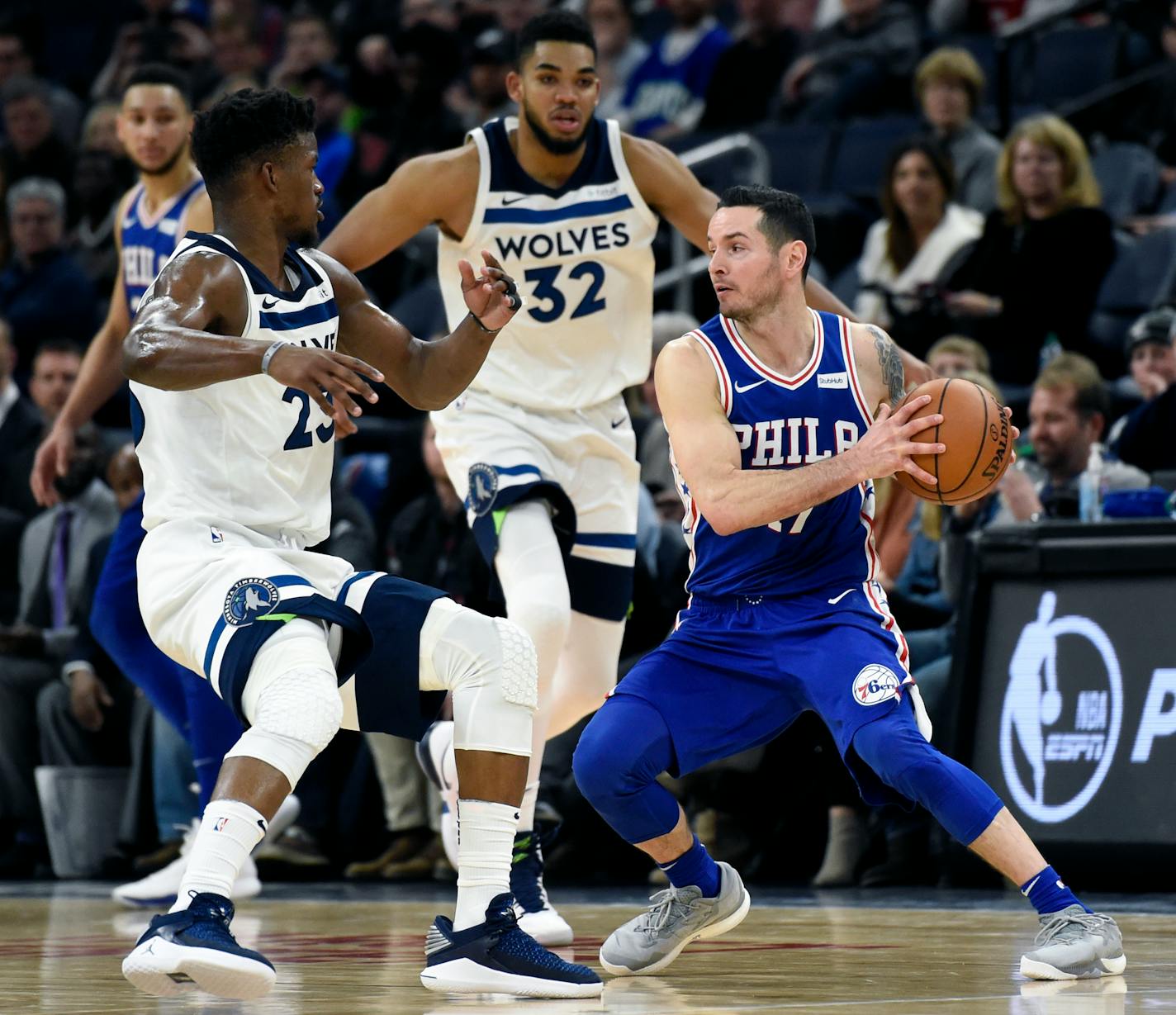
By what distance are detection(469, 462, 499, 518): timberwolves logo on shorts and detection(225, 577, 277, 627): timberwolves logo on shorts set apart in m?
1.98

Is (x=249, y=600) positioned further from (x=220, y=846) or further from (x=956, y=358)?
(x=956, y=358)

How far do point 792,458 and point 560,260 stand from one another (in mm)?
1607

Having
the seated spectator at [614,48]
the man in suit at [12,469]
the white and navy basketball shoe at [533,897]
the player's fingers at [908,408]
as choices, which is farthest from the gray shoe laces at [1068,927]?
the seated spectator at [614,48]

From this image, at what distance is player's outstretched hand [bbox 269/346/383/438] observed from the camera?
4.07 m

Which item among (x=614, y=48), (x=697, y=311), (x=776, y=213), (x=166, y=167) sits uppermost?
(x=614, y=48)

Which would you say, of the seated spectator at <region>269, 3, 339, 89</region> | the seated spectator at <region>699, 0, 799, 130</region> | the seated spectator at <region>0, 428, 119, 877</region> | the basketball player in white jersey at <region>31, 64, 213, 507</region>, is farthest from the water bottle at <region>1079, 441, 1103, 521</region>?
the seated spectator at <region>269, 3, 339, 89</region>

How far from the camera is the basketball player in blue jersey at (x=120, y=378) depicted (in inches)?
280

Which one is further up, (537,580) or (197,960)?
(537,580)

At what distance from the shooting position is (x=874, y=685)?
16.2 feet

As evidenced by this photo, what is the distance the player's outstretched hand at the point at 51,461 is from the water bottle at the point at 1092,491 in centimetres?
375

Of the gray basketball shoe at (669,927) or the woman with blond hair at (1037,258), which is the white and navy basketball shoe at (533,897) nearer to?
the gray basketball shoe at (669,927)

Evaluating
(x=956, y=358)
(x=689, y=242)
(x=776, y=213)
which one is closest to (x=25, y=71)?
(x=689, y=242)

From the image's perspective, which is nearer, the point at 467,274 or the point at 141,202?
the point at 467,274

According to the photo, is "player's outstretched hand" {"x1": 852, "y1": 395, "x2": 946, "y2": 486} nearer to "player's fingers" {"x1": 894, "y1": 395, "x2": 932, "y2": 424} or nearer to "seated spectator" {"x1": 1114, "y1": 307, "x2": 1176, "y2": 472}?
"player's fingers" {"x1": 894, "y1": 395, "x2": 932, "y2": 424}
